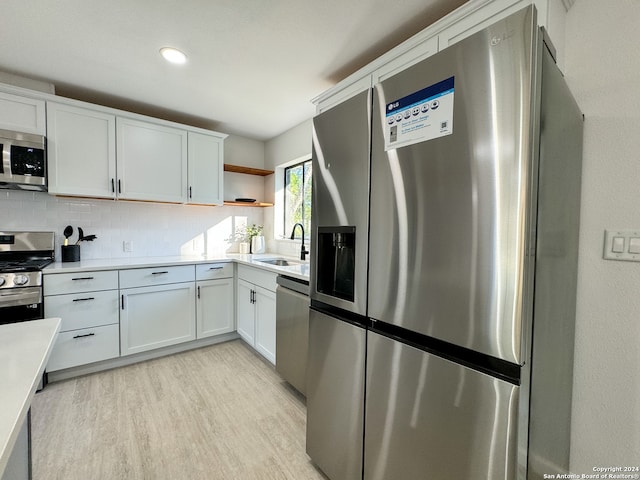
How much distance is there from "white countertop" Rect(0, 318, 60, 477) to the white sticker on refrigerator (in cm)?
115

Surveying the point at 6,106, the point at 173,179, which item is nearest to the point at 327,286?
the point at 173,179

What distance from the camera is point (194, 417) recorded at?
1.91 meters

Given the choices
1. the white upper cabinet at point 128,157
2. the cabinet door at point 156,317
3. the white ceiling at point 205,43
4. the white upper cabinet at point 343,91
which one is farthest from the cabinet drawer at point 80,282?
the white upper cabinet at point 343,91

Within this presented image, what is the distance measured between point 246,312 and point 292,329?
0.98 m

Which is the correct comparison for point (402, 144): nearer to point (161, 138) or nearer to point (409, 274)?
point (409, 274)

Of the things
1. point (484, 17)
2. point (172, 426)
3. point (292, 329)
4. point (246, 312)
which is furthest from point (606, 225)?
point (246, 312)

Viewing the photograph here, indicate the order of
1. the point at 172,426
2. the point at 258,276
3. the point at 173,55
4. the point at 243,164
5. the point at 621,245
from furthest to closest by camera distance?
the point at 243,164, the point at 258,276, the point at 173,55, the point at 172,426, the point at 621,245

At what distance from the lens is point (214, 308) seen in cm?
299

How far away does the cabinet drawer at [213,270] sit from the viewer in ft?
9.50

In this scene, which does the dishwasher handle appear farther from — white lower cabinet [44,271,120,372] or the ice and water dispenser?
white lower cabinet [44,271,120,372]

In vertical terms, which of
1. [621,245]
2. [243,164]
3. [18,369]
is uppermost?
[243,164]

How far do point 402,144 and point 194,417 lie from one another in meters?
2.06

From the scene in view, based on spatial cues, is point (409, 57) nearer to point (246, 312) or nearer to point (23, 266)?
point (246, 312)

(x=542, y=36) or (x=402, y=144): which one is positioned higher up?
(x=542, y=36)
